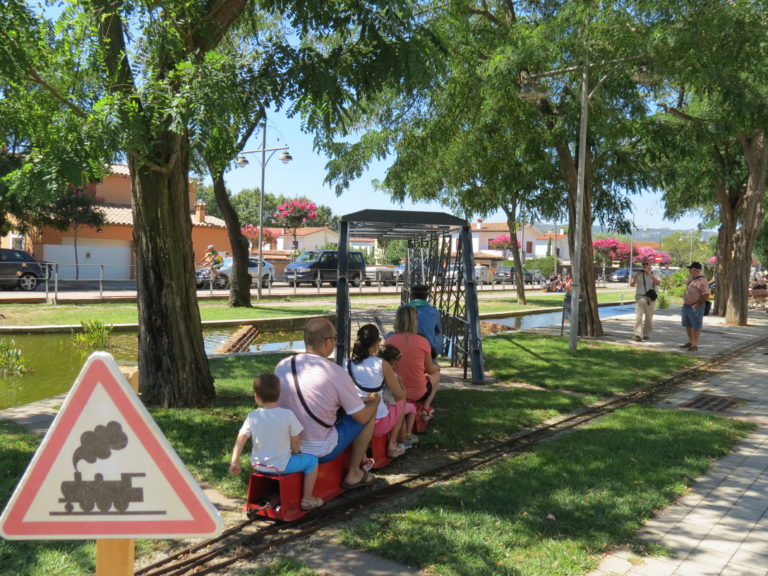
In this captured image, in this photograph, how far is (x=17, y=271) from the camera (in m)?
23.2

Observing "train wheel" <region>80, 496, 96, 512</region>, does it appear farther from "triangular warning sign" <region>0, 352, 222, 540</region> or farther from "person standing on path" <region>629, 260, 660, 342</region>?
"person standing on path" <region>629, 260, 660, 342</region>

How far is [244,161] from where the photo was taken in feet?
81.1

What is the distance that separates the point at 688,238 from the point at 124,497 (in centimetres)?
11446

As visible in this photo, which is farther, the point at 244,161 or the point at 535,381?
the point at 244,161

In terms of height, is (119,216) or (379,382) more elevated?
(119,216)

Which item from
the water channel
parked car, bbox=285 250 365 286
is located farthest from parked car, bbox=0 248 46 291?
parked car, bbox=285 250 365 286

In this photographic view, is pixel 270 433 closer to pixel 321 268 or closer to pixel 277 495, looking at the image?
pixel 277 495

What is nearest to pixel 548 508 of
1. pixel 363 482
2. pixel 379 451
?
pixel 363 482

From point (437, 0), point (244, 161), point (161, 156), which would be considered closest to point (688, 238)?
point (244, 161)

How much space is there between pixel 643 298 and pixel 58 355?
1186 centimetres

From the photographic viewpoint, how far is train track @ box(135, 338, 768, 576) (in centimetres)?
373

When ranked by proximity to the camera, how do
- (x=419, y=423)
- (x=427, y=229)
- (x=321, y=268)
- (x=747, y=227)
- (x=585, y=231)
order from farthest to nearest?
(x=321, y=268)
(x=747, y=227)
(x=585, y=231)
(x=427, y=229)
(x=419, y=423)

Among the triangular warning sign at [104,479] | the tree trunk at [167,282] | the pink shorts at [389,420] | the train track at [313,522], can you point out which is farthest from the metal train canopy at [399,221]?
the triangular warning sign at [104,479]

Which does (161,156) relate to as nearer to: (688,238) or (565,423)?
(565,423)
